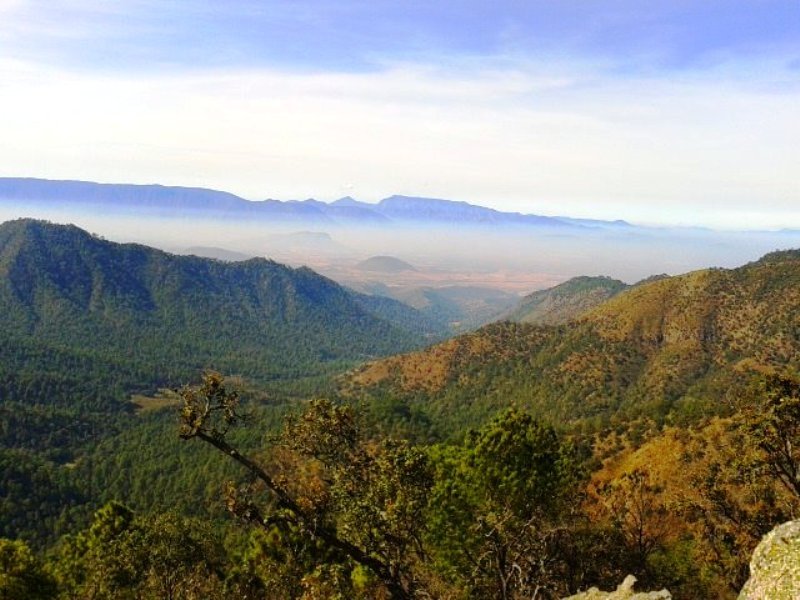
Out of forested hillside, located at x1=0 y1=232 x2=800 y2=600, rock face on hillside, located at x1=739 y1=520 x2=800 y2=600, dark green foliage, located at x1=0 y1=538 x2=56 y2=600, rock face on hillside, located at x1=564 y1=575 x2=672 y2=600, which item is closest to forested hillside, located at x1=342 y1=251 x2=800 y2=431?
forested hillside, located at x1=0 y1=232 x2=800 y2=600

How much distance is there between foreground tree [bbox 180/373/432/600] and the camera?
13883 mm

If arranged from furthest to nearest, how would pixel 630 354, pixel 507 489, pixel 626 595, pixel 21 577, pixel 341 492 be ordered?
pixel 630 354, pixel 21 577, pixel 507 489, pixel 626 595, pixel 341 492

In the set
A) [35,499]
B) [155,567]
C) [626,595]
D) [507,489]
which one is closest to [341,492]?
[626,595]

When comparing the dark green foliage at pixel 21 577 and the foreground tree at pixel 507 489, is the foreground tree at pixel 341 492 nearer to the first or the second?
the foreground tree at pixel 507 489

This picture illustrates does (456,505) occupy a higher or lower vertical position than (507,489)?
lower

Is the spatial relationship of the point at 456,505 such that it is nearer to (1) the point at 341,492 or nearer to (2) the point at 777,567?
(1) the point at 341,492

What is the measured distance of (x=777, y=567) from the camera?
12055 mm

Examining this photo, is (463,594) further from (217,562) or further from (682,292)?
(682,292)

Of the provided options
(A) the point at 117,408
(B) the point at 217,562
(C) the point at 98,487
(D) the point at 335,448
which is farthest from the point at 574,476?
(A) the point at 117,408

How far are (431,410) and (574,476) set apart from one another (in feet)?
397

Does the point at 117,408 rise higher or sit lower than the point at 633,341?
lower

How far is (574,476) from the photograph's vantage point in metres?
29.5

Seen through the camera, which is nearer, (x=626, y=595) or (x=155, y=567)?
(x=626, y=595)

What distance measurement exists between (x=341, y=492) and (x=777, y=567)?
399 inches
